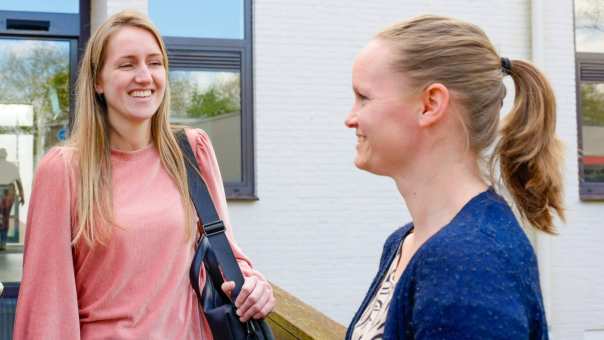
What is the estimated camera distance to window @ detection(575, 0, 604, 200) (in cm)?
793

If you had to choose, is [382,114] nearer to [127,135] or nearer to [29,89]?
[127,135]

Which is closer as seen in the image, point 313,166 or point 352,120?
point 352,120

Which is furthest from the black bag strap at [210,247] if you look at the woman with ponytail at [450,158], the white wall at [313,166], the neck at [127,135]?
the white wall at [313,166]

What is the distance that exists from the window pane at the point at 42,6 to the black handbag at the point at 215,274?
5.08 metres

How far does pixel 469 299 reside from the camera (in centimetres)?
105

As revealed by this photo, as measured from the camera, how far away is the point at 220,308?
217 centimetres

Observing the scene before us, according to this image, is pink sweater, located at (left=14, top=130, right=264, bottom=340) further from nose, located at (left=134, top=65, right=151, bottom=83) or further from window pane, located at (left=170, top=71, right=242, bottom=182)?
window pane, located at (left=170, top=71, right=242, bottom=182)

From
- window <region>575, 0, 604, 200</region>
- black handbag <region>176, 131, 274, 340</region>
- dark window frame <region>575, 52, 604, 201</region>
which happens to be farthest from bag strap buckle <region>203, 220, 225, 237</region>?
window <region>575, 0, 604, 200</region>

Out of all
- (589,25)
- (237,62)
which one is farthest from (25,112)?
(589,25)

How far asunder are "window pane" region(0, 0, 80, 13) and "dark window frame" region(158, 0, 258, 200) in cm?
86

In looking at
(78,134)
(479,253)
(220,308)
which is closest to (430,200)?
(479,253)

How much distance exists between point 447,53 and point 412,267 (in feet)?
1.18

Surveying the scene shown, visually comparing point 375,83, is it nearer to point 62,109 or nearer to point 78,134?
point 78,134

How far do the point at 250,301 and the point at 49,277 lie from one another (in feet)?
1.77
